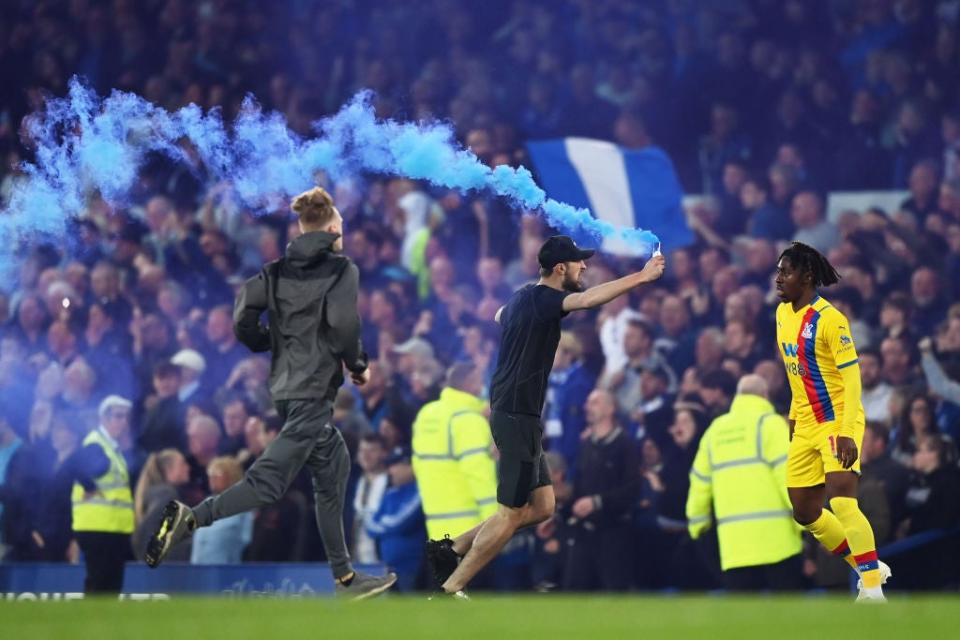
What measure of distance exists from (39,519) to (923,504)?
7585 mm

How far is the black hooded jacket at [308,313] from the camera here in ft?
28.0

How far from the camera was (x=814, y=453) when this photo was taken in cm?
953

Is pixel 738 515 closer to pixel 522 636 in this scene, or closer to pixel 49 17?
pixel 522 636

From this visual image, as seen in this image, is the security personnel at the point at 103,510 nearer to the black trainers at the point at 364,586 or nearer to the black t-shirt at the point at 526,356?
the black trainers at the point at 364,586

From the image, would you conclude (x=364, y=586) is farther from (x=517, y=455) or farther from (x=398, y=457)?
(x=398, y=457)

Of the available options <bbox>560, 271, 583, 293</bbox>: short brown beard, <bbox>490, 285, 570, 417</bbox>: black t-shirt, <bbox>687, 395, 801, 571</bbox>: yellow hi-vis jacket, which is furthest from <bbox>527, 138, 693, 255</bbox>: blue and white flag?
<bbox>490, 285, 570, 417</bbox>: black t-shirt

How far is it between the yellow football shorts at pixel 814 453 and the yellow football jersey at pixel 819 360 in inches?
1.9

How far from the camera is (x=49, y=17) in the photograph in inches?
732

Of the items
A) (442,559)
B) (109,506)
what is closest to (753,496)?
(442,559)

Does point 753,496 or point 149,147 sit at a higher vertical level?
point 149,147

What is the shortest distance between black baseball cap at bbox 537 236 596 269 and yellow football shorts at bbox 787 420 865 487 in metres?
1.63

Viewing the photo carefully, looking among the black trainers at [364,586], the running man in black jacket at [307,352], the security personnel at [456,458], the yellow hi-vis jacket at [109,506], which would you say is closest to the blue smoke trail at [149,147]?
the security personnel at [456,458]

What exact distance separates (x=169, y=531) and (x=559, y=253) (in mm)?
2583

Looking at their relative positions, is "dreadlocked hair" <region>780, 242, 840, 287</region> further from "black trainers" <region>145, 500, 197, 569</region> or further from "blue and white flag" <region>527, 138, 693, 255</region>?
"blue and white flag" <region>527, 138, 693, 255</region>
